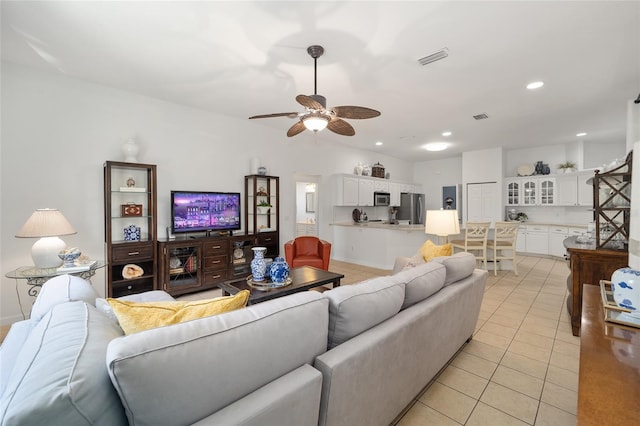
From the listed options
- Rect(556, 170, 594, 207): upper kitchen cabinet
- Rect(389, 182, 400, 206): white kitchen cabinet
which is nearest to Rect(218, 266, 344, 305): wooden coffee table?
Rect(389, 182, 400, 206): white kitchen cabinet

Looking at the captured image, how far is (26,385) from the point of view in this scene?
691 millimetres

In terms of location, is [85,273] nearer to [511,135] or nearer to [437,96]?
[437,96]

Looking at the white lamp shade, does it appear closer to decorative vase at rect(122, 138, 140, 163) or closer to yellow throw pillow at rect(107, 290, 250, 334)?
yellow throw pillow at rect(107, 290, 250, 334)

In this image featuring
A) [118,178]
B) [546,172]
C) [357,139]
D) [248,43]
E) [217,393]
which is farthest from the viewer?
[546,172]

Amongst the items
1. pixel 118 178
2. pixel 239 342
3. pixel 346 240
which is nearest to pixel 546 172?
pixel 346 240

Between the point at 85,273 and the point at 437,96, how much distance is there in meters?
4.70

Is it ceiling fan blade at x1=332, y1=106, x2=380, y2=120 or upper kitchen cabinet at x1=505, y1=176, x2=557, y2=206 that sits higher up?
ceiling fan blade at x1=332, y1=106, x2=380, y2=120

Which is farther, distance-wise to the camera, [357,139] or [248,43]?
[357,139]

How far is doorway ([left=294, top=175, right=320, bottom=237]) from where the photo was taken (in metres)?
6.48

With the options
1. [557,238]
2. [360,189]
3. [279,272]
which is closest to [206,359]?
[279,272]

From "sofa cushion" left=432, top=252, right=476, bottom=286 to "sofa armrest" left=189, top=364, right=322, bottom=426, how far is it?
1.42 m

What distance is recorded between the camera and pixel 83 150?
340 cm

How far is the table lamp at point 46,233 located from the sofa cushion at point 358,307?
2869 mm

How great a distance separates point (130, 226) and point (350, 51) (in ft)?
11.5
